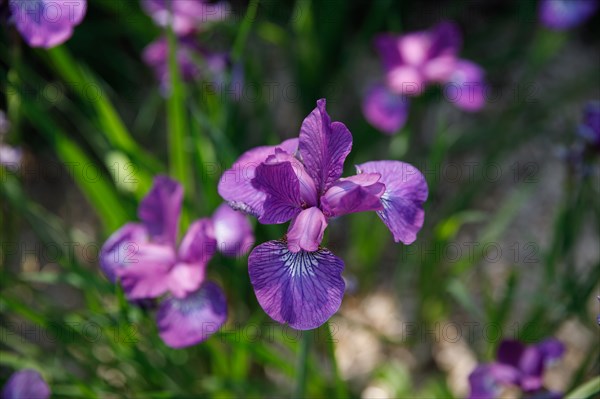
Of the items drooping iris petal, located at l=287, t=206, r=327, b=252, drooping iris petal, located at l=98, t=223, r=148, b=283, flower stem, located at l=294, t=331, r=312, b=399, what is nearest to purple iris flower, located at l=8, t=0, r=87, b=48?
drooping iris petal, located at l=98, t=223, r=148, b=283

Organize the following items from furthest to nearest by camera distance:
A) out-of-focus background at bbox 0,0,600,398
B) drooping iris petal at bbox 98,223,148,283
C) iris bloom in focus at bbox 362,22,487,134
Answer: iris bloom in focus at bbox 362,22,487,134, out-of-focus background at bbox 0,0,600,398, drooping iris petal at bbox 98,223,148,283

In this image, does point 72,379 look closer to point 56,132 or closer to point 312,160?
point 56,132

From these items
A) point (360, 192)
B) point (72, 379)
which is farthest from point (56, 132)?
point (360, 192)

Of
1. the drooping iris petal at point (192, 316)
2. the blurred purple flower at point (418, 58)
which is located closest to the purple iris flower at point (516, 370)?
the drooping iris petal at point (192, 316)

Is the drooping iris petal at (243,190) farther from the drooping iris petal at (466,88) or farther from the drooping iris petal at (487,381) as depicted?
the drooping iris petal at (466,88)

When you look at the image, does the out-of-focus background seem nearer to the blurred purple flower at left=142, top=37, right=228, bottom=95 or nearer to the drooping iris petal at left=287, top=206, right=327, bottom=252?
the blurred purple flower at left=142, top=37, right=228, bottom=95
